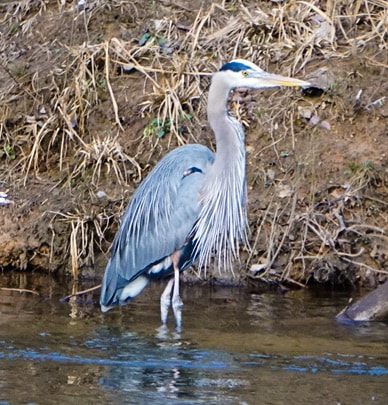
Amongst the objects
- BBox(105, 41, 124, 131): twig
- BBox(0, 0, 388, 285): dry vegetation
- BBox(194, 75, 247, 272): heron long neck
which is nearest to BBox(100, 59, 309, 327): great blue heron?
BBox(194, 75, 247, 272): heron long neck

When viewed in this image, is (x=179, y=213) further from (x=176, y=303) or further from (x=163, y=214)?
(x=176, y=303)

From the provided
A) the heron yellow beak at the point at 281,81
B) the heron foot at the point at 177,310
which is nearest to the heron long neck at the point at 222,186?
the heron yellow beak at the point at 281,81

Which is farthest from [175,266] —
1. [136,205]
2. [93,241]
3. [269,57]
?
[269,57]

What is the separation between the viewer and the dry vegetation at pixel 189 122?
7867mm

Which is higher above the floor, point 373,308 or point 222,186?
Result: point 222,186

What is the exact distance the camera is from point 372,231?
307 inches

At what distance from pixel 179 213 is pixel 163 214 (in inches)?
4.4

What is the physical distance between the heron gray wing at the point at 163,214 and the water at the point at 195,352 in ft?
1.20

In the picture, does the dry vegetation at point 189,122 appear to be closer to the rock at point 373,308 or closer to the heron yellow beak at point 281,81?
the rock at point 373,308

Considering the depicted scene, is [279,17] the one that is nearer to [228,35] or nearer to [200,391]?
Answer: [228,35]

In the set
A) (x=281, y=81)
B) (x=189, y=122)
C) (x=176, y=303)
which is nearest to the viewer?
(x=281, y=81)

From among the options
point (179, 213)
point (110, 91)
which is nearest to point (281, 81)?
point (179, 213)

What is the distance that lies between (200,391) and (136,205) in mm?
2383

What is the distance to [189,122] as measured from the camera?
344 inches
